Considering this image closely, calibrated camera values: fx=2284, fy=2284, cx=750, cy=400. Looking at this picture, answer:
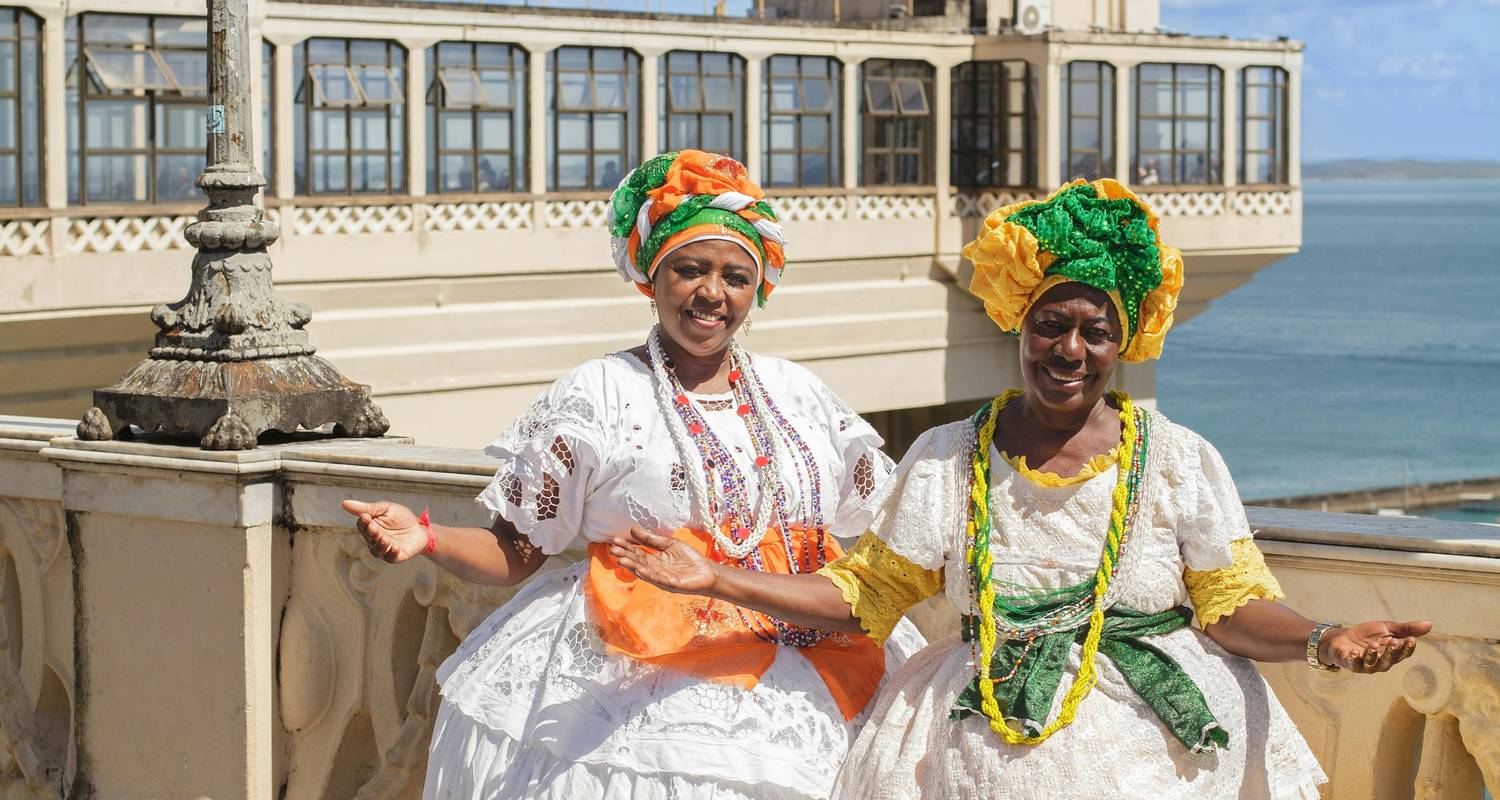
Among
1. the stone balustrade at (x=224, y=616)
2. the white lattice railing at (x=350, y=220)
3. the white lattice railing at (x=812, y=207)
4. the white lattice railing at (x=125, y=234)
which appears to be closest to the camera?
the stone balustrade at (x=224, y=616)

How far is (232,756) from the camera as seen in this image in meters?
4.94

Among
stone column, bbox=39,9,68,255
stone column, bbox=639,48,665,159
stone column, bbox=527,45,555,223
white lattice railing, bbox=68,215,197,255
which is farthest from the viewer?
Answer: stone column, bbox=639,48,665,159

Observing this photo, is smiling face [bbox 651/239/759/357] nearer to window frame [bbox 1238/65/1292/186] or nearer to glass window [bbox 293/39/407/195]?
glass window [bbox 293/39/407/195]

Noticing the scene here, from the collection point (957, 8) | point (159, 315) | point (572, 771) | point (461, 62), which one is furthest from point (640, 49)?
point (572, 771)

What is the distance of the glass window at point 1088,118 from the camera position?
86.1 ft

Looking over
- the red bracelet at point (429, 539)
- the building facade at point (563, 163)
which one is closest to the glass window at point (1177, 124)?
the building facade at point (563, 163)

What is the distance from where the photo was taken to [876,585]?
348cm

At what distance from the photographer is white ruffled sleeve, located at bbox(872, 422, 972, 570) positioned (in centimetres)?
337

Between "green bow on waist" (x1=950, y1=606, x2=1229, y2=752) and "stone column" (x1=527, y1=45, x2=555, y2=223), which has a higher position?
"stone column" (x1=527, y1=45, x2=555, y2=223)

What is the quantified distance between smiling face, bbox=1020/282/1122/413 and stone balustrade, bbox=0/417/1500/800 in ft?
5.32

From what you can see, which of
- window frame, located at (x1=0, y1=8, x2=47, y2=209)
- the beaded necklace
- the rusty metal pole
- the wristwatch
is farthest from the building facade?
the wristwatch

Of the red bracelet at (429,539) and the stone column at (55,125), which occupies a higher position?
the stone column at (55,125)

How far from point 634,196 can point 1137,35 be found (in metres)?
23.1

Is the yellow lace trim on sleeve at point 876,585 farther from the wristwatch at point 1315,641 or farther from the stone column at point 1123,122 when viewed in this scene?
the stone column at point 1123,122
